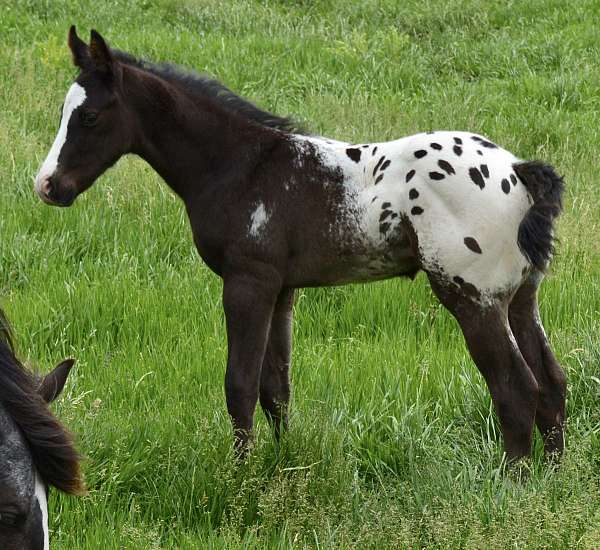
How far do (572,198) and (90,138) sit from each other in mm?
4470

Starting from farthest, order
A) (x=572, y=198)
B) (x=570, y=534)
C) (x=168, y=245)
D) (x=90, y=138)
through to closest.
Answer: (x=572, y=198)
(x=168, y=245)
(x=90, y=138)
(x=570, y=534)

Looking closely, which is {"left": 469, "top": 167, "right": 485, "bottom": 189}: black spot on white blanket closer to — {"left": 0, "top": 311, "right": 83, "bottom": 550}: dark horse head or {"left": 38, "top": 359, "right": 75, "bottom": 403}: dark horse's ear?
{"left": 38, "top": 359, "right": 75, "bottom": 403}: dark horse's ear

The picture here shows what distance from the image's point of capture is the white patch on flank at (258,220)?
4445 millimetres

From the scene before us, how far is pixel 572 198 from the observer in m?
7.75

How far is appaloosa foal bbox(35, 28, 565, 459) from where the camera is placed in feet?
13.6

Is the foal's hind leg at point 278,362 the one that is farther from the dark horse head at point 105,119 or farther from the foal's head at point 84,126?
the foal's head at point 84,126

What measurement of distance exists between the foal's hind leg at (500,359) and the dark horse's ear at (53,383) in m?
1.70

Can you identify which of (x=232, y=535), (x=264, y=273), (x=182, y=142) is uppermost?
(x=182, y=142)

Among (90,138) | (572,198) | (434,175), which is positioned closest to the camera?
(434,175)

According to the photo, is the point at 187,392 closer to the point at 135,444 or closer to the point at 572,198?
the point at 135,444

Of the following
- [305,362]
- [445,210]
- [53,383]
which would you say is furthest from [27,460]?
[305,362]

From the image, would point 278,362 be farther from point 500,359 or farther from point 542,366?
point 542,366

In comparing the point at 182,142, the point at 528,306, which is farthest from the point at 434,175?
the point at 182,142

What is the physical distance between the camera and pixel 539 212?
4098 millimetres
